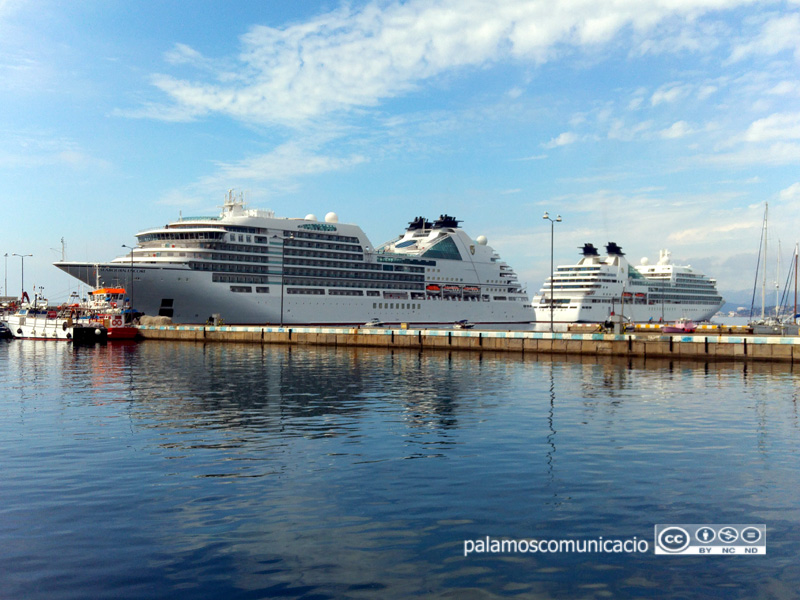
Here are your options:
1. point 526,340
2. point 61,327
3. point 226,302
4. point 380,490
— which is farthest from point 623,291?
point 380,490

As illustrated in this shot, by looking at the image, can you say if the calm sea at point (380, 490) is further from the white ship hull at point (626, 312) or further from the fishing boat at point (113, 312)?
the white ship hull at point (626, 312)

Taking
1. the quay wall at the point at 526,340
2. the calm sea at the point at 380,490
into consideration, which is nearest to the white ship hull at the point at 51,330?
the quay wall at the point at 526,340

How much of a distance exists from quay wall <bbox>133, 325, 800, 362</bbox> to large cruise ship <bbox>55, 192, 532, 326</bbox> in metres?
6.56

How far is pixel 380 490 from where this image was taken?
43.7 feet

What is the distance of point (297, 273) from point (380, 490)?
2920 inches

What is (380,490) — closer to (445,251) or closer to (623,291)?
(445,251)

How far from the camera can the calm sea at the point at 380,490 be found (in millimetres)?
9141

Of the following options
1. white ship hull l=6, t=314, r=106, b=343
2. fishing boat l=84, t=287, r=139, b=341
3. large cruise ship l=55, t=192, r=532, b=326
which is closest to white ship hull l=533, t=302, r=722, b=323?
large cruise ship l=55, t=192, r=532, b=326

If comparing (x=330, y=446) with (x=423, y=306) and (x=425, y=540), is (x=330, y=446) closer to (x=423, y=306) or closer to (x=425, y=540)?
(x=425, y=540)

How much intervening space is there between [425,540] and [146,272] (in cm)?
7104

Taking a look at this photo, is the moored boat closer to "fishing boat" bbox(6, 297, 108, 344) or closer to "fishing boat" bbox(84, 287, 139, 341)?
"fishing boat" bbox(6, 297, 108, 344)

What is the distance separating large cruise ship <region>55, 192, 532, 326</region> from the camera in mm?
76250

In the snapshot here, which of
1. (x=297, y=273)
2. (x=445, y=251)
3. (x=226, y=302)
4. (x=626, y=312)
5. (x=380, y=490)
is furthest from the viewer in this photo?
(x=626, y=312)

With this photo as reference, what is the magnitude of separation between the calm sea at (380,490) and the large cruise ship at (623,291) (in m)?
104
